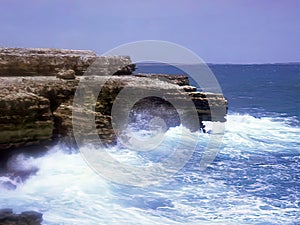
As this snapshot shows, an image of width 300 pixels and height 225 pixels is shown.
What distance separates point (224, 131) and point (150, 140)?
5.66 metres

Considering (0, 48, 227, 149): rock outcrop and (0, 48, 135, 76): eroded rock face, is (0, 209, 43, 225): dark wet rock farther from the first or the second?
(0, 48, 135, 76): eroded rock face

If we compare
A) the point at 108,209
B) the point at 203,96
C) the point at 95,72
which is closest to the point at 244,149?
the point at 203,96

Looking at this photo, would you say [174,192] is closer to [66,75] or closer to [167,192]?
[167,192]

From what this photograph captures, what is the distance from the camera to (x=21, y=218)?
10656 mm

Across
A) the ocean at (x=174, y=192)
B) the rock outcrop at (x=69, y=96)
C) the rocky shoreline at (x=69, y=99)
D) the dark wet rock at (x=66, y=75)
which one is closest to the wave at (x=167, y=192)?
the ocean at (x=174, y=192)

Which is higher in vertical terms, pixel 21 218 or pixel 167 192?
pixel 167 192

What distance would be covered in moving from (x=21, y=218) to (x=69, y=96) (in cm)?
828

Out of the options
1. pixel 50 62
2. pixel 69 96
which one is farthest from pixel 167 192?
pixel 50 62

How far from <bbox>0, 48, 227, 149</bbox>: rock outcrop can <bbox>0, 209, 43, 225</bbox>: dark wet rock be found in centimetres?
437

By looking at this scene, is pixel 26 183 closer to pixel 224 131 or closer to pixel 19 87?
pixel 19 87

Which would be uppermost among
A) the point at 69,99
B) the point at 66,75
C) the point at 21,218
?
the point at 66,75

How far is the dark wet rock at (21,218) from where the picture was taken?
412 inches

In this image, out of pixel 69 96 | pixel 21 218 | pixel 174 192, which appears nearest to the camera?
pixel 21 218

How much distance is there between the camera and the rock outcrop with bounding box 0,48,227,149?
1516 centimetres
